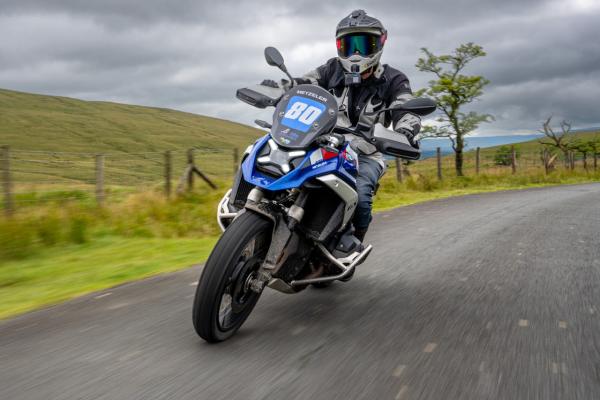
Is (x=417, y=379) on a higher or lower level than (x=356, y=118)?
lower

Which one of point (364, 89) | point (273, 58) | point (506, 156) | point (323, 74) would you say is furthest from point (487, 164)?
point (273, 58)

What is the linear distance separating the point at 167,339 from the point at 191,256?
3.48 m

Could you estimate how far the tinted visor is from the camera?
13.4ft

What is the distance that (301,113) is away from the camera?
3.47m

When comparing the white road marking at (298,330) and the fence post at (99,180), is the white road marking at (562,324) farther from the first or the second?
the fence post at (99,180)

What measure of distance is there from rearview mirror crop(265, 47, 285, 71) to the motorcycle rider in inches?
23.9

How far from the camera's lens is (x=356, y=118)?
447cm

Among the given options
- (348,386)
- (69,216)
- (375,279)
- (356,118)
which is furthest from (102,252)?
(348,386)

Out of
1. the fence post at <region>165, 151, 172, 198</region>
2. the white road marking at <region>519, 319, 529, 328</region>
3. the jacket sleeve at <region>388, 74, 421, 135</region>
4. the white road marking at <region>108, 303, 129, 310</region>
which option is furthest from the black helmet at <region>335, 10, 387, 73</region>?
the fence post at <region>165, 151, 172, 198</region>

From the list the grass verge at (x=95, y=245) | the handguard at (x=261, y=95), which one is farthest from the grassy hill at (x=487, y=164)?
the handguard at (x=261, y=95)

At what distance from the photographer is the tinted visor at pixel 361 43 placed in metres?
4.10

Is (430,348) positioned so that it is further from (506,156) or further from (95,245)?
(506,156)

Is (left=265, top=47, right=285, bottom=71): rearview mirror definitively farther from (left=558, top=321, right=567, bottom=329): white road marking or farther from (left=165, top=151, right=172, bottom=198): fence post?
(left=165, top=151, right=172, bottom=198): fence post

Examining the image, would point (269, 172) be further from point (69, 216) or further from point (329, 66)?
point (69, 216)
